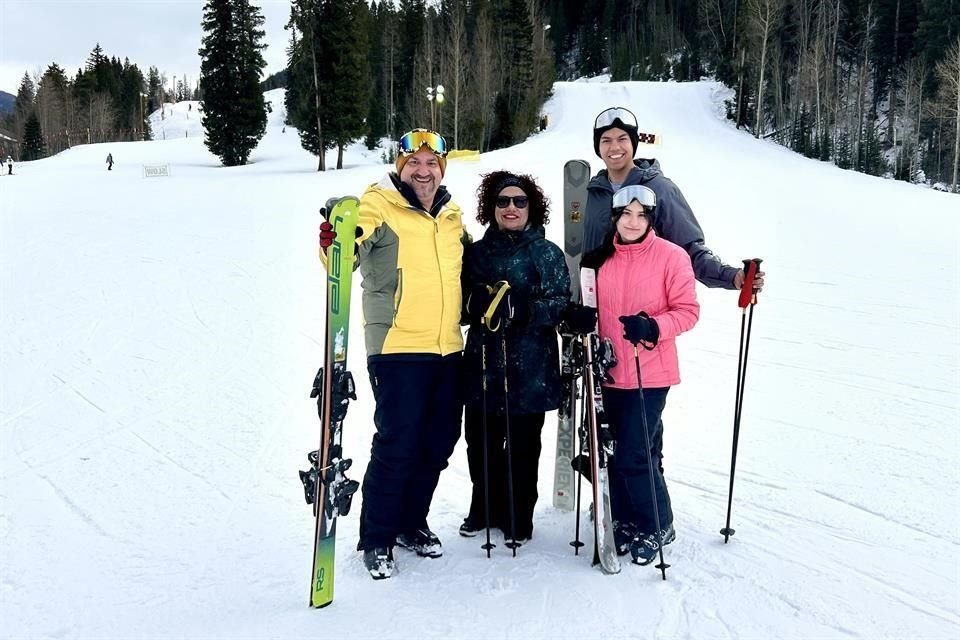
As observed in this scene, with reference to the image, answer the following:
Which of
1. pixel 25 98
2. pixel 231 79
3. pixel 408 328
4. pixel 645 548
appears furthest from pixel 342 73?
pixel 25 98

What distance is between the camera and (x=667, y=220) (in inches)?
128

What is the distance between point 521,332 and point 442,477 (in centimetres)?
160

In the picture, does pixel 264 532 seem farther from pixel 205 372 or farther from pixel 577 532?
pixel 205 372

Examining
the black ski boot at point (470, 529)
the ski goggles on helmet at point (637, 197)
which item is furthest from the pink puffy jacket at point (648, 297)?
the black ski boot at point (470, 529)

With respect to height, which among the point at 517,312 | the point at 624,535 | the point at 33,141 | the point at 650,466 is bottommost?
the point at 624,535

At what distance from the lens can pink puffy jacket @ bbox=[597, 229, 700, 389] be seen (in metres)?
2.94

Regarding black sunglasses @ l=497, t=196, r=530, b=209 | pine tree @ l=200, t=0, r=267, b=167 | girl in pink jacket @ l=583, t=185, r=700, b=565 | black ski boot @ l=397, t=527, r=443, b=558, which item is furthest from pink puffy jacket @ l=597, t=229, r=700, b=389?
pine tree @ l=200, t=0, r=267, b=167

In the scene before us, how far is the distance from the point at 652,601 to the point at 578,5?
8727cm

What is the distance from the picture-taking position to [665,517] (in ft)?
10.6

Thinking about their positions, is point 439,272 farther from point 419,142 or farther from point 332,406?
point 332,406

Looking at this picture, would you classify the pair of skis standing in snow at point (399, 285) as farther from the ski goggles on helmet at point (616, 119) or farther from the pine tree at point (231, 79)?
the pine tree at point (231, 79)

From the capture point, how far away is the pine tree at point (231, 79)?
116 ft

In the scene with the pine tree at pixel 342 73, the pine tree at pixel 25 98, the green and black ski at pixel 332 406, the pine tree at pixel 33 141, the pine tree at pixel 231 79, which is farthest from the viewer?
the pine tree at pixel 25 98

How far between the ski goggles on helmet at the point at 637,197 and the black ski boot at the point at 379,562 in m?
1.97
